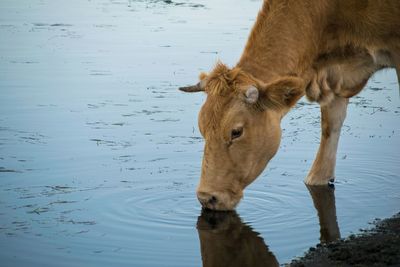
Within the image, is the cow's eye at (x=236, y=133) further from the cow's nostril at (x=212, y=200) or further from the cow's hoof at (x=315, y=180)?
the cow's hoof at (x=315, y=180)

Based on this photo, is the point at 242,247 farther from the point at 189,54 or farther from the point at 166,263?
the point at 189,54

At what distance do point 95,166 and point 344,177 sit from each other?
101 inches

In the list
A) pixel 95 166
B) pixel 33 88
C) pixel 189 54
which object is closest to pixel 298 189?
pixel 95 166

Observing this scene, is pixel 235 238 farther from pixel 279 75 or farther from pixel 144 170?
pixel 144 170

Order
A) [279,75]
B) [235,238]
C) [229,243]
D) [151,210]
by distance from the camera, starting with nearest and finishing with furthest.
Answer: [229,243] < [235,238] < [279,75] < [151,210]

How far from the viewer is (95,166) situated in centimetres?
941

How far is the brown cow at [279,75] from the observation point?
7.50 metres

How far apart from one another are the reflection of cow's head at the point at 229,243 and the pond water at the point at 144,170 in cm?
2

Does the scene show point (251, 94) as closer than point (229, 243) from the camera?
No

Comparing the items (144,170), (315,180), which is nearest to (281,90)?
(315,180)

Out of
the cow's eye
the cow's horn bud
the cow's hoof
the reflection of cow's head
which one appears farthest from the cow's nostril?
the cow's hoof

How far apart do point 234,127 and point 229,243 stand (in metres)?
0.96

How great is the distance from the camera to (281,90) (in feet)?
24.8

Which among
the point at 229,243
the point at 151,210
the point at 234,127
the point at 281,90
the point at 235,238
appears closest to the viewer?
the point at 229,243
